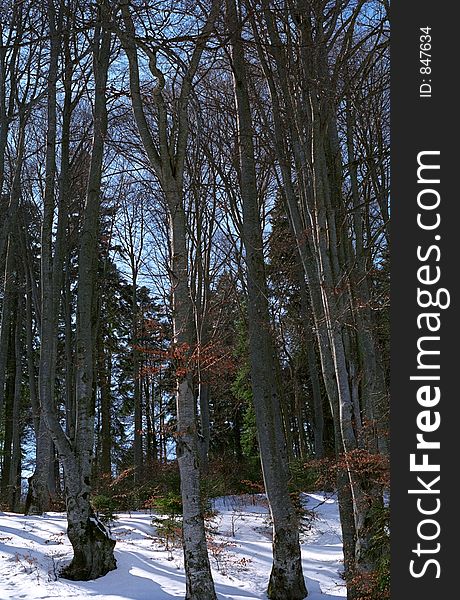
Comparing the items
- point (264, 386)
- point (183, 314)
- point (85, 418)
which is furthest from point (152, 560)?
point (183, 314)

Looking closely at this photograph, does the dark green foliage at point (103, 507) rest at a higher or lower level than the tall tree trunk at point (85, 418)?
lower

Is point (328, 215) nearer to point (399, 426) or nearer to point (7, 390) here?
point (399, 426)

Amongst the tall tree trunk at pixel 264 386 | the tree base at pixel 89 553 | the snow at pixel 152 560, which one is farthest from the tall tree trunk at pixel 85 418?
the tall tree trunk at pixel 264 386

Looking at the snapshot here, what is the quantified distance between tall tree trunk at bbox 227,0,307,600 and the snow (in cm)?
40

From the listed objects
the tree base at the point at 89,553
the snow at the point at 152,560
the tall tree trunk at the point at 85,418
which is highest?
the tall tree trunk at the point at 85,418

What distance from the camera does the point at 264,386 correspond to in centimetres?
720

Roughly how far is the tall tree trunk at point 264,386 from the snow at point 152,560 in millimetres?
398

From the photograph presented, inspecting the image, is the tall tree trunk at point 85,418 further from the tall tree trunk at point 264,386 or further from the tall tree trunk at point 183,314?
the tall tree trunk at point 264,386

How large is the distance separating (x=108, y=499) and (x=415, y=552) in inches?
333

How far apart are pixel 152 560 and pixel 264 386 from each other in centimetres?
338

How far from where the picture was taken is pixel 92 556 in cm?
775

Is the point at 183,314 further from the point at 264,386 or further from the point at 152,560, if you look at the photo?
the point at 152,560

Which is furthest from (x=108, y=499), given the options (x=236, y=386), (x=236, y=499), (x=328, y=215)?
(x=236, y=386)

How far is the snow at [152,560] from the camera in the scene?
7148 mm
